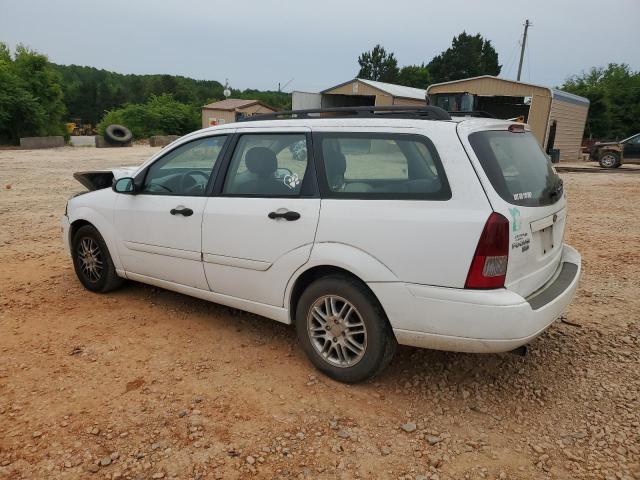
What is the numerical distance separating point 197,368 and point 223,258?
80cm

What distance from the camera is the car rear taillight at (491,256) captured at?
101 inches

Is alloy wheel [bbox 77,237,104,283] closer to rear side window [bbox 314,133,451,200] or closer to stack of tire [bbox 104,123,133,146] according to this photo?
rear side window [bbox 314,133,451,200]

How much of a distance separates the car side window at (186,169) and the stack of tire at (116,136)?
1108 inches

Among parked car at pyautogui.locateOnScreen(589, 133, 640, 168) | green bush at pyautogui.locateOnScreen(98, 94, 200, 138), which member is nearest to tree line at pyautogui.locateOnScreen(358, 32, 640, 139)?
parked car at pyautogui.locateOnScreen(589, 133, 640, 168)

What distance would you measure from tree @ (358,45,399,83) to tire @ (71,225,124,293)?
83.5 m

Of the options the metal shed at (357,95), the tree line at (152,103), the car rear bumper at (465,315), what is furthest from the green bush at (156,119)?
the car rear bumper at (465,315)

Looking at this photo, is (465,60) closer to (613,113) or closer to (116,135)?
(613,113)

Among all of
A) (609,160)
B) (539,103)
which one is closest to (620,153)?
(609,160)

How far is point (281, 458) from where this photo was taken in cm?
252

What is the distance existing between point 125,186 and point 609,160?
73.6 feet

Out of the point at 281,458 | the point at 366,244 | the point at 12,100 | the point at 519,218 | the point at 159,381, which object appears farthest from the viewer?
the point at 12,100

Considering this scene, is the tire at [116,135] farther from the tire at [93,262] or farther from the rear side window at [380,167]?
the rear side window at [380,167]

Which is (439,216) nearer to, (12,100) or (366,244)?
(366,244)

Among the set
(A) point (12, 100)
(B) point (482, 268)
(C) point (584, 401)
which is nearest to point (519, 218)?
(B) point (482, 268)
